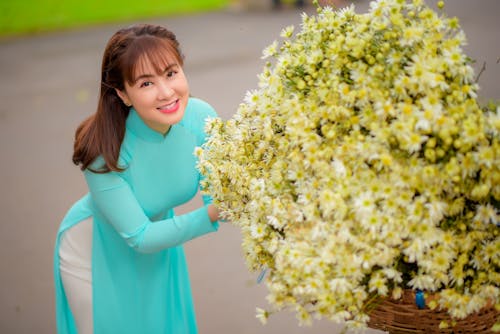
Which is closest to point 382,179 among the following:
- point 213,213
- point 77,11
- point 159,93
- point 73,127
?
point 213,213

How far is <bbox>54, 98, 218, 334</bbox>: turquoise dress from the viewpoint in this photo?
1.78m

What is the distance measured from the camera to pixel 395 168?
1.11m

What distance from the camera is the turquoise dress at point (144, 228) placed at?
5.85ft

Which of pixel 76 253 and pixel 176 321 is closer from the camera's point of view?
pixel 76 253

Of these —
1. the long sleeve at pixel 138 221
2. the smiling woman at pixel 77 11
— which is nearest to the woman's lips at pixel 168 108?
the long sleeve at pixel 138 221

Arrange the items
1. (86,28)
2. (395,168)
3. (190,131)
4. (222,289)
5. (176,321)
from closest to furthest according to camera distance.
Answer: (395,168), (190,131), (176,321), (222,289), (86,28)

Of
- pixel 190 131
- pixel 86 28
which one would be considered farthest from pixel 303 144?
pixel 86 28

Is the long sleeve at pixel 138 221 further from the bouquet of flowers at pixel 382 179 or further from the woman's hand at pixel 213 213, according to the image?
the bouquet of flowers at pixel 382 179

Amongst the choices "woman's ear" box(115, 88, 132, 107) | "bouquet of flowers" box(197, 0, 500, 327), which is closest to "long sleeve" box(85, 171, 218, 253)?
"woman's ear" box(115, 88, 132, 107)

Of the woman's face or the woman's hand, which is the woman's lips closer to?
the woman's face

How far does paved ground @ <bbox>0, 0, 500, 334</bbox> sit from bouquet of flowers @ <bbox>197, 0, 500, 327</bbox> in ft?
1.50

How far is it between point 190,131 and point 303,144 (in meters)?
0.88

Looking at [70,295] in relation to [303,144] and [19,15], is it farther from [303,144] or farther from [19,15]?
[19,15]

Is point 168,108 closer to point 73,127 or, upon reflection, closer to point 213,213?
point 213,213
